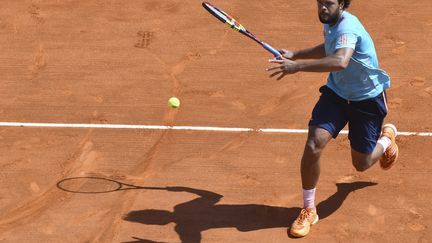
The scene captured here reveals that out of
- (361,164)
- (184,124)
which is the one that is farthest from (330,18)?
(184,124)

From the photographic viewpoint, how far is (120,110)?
31.8 ft

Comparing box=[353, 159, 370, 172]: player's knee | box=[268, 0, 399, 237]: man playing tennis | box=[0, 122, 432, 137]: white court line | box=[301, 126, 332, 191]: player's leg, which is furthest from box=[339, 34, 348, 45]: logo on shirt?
box=[0, 122, 432, 137]: white court line

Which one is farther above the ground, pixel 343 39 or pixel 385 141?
pixel 343 39

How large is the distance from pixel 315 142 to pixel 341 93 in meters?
0.57

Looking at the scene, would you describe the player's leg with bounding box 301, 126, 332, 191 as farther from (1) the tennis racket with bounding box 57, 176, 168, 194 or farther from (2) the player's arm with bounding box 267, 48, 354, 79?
(1) the tennis racket with bounding box 57, 176, 168, 194

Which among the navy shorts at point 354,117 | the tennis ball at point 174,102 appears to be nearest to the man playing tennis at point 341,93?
the navy shorts at point 354,117

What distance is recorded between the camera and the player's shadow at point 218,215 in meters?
7.80

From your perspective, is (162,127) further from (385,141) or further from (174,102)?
(385,141)

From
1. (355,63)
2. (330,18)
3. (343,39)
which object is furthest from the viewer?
(355,63)

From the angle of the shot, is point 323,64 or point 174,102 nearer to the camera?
point 323,64

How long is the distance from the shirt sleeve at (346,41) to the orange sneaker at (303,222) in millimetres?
1814

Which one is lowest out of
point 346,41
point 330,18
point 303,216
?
point 303,216

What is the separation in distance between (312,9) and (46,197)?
550cm

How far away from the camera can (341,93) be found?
7.35 metres
